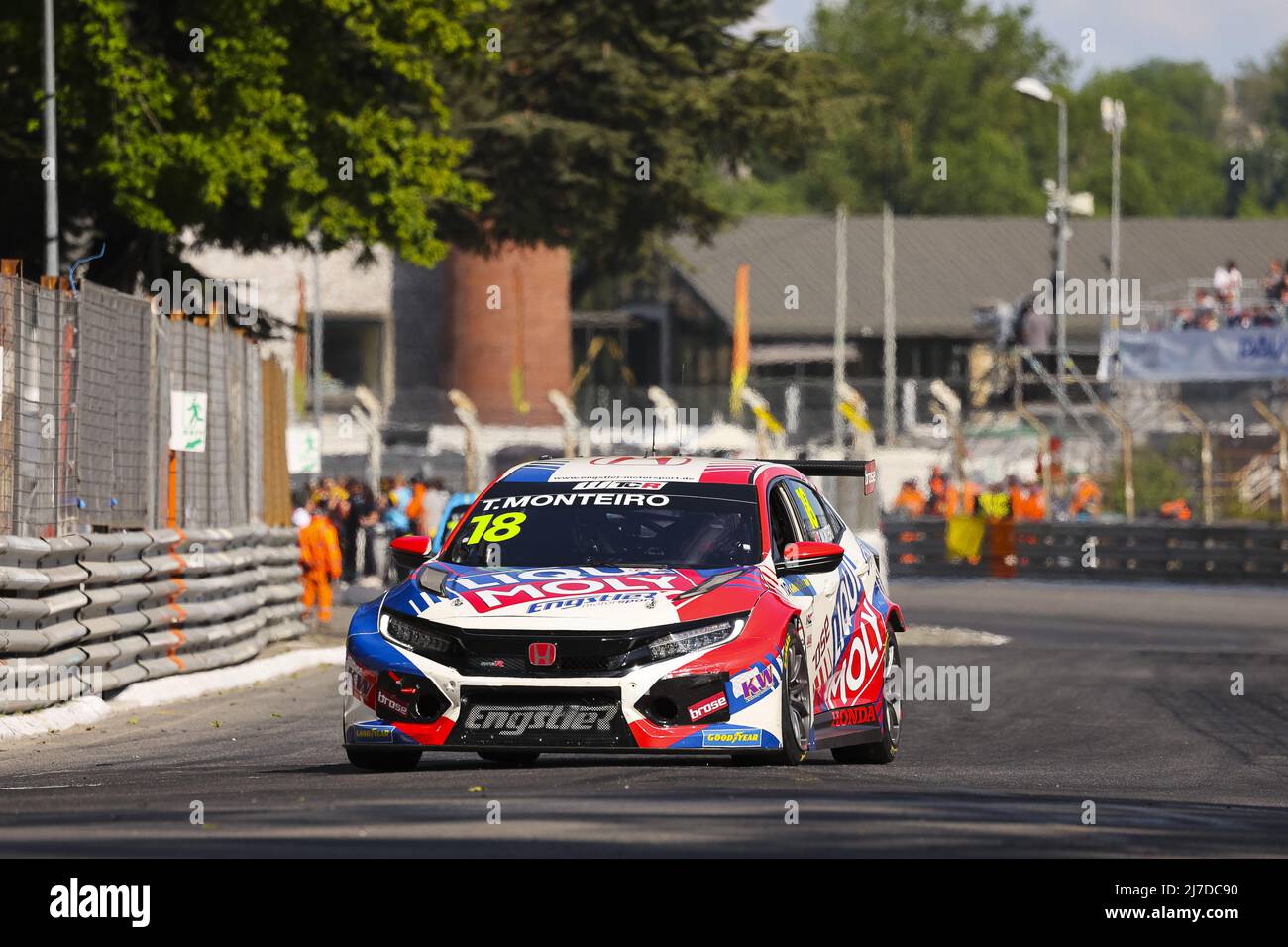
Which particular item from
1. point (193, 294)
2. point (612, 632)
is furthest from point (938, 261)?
point (612, 632)

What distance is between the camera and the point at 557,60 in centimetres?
3631

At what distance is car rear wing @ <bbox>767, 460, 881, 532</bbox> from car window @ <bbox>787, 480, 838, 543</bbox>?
0.12 m

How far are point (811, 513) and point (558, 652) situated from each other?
2.66 metres

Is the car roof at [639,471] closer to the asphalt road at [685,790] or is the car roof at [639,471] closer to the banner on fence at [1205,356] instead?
the asphalt road at [685,790]

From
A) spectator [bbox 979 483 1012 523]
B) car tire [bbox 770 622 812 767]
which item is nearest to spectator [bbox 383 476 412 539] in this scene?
spectator [bbox 979 483 1012 523]

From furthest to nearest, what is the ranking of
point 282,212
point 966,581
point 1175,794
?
point 966,581 → point 282,212 → point 1175,794

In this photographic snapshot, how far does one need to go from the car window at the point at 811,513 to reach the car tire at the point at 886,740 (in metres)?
0.65

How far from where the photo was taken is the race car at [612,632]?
10.6 m

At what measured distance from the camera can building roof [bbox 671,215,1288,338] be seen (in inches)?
2908

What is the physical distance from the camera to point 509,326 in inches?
2788

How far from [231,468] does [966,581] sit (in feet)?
68.0
